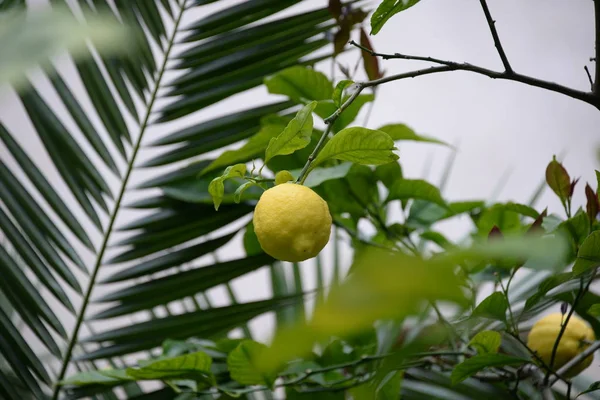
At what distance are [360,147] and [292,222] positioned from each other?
0.05m

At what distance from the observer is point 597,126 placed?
163 centimetres

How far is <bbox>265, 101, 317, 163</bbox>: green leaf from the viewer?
0.89 feet

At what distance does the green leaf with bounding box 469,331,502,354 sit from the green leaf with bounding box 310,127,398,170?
18 cm

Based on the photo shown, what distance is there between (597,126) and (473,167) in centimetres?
32

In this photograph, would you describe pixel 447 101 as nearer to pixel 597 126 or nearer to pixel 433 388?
pixel 597 126

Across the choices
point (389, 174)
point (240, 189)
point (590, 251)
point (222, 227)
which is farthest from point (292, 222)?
point (222, 227)

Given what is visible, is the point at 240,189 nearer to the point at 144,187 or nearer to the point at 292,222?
the point at 292,222

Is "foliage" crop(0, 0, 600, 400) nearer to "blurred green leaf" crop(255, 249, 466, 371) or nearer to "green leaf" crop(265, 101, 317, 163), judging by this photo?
"green leaf" crop(265, 101, 317, 163)

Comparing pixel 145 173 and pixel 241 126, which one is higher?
pixel 145 173

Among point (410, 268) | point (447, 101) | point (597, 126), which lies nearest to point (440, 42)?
point (447, 101)

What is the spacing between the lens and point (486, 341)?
0.41 meters

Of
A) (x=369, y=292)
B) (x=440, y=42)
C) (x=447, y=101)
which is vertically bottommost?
(x=369, y=292)

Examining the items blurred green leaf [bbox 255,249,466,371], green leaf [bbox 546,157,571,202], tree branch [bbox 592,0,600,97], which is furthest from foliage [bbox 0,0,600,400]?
blurred green leaf [bbox 255,249,466,371]

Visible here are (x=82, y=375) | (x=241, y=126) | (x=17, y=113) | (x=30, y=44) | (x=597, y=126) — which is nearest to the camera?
(x=30, y=44)
